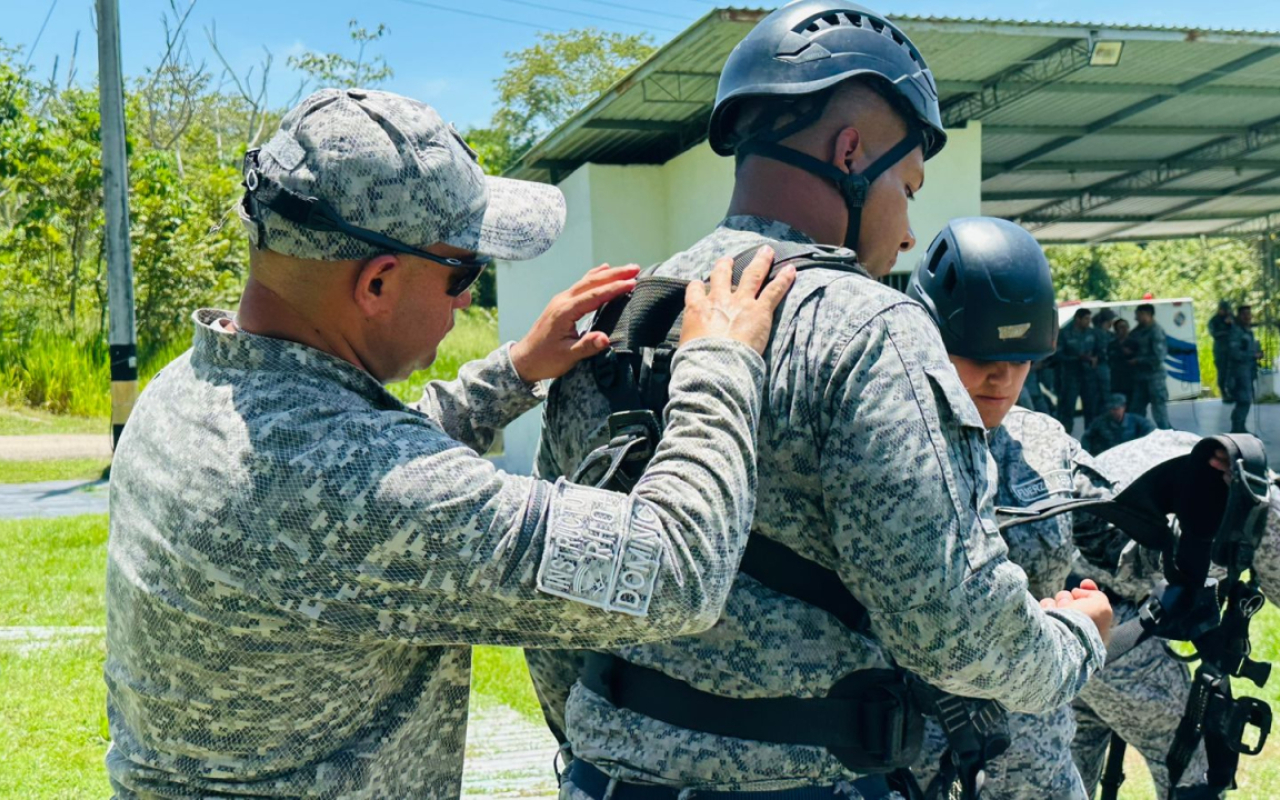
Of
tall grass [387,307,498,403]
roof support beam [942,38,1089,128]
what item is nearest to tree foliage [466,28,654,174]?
tall grass [387,307,498,403]

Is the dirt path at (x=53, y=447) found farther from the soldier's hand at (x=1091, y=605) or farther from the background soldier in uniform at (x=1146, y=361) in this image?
the soldier's hand at (x=1091, y=605)

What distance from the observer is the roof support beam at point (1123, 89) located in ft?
45.8

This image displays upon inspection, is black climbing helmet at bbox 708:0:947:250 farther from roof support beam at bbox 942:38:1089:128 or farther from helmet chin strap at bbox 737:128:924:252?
roof support beam at bbox 942:38:1089:128

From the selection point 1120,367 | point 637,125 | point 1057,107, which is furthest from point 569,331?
point 1120,367

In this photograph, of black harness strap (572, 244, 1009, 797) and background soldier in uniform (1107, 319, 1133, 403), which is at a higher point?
background soldier in uniform (1107, 319, 1133, 403)

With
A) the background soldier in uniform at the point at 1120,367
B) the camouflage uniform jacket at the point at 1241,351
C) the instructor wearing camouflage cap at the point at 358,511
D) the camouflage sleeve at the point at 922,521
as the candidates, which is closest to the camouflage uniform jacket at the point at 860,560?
the camouflage sleeve at the point at 922,521

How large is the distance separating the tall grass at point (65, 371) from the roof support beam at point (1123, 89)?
10.5 m

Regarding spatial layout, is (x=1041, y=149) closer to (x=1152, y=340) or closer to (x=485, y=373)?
(x=1152, y=340)

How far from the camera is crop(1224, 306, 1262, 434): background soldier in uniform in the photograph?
62.6 feet

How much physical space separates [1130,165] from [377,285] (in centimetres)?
2126

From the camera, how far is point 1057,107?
1567 centimetres

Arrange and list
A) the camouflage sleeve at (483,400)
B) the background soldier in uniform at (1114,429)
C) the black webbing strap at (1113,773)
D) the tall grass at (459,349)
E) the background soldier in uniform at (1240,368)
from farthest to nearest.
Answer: the tall grass at (459,349)
the background soldier in uniform at (1240,368)
the background soldier in uniform at (1114,429)
the black webbing strap at (1113,773)
the camouflage sleeve at (483,400)

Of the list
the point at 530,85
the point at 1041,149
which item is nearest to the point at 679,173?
the point at 1041,149

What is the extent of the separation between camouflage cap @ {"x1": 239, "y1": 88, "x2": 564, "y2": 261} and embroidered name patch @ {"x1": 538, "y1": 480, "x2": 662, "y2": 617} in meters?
0.46
